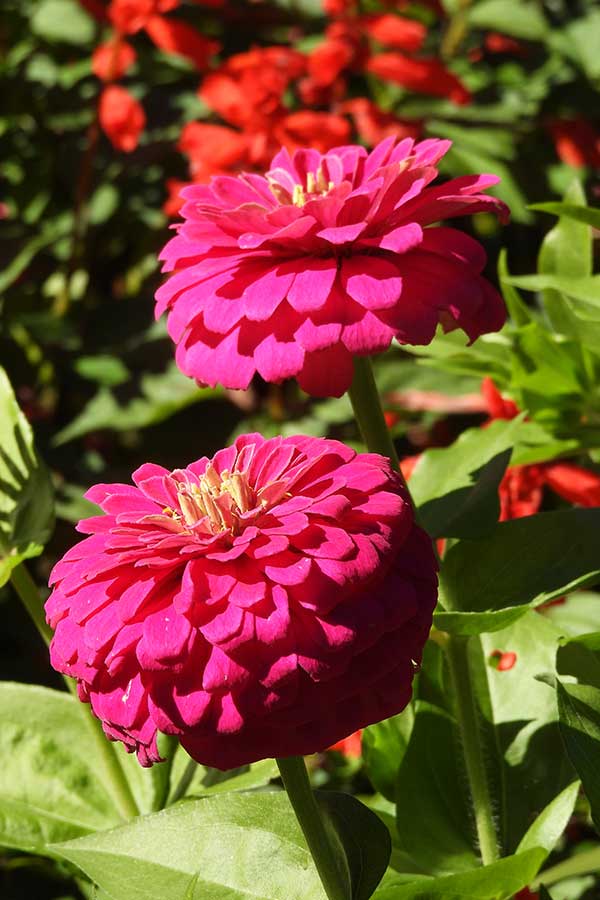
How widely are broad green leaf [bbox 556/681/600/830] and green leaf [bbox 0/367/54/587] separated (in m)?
0.32

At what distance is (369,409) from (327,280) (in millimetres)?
92

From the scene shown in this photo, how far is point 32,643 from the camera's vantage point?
1296 mm

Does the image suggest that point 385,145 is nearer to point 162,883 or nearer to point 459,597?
point 459,597

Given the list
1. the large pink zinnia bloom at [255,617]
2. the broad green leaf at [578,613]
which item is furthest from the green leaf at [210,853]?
the broad green leaf at [578,613]

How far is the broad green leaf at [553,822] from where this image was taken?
58 centimetres

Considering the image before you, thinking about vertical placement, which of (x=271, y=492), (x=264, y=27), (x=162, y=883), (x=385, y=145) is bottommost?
(x=162, y=883)

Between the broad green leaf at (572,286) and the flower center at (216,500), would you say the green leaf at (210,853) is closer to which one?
the flower center at (216,500)

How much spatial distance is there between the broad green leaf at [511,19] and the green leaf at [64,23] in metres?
0.43

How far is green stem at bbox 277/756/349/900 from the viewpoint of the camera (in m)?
0.46

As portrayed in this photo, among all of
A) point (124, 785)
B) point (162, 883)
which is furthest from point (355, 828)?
point (124, 785)

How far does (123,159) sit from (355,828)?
0.98 m

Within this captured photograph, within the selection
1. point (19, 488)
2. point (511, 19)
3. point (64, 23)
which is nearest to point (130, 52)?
point (64, 23)

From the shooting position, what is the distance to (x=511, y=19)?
4.17ft

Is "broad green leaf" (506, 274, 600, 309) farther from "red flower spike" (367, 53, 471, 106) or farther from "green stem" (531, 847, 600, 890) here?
"red flower spike" (367, 53, 471, 106)
